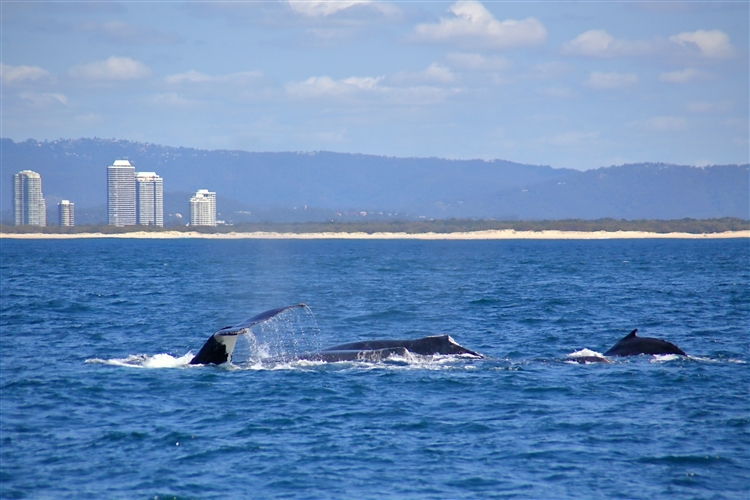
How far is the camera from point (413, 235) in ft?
604

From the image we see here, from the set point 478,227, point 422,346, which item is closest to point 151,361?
point 422,346

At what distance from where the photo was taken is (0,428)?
47.6 ft

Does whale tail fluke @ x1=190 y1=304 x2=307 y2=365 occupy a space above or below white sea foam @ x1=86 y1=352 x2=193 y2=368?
above

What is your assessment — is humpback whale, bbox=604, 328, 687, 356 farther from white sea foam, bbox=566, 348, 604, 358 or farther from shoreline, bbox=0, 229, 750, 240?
shoreline, bbox=0, 229, 750, 240

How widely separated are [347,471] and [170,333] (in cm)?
1581

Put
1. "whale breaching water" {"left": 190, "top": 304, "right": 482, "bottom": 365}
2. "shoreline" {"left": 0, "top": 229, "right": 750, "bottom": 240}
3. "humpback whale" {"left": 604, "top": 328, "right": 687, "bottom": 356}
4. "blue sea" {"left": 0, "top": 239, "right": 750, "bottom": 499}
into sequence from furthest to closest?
"shoreline" {"left": 0, "top": 229, "right": 750, "bottom": 240} → "humpback whale" {"left": 604, "top": 328, "right": 687, "bottom": 356} → "whale breaching water" {"left": 190, "top": 304, "right": 482, "bottom": 365} → "blue sea" {"left": 0, "top": 239, "right": 750, "bottom": 499}

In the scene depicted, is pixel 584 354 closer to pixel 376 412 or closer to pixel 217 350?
pixel 376 412

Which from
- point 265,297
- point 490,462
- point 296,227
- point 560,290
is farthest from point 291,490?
point 296,227

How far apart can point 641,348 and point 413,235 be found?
536ft

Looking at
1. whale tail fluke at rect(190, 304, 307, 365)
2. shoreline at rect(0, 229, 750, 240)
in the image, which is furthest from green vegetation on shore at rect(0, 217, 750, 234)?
whale tail fluke at rect(190, 304, 307, 365)

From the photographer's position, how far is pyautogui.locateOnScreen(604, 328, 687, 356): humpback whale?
20.7 m

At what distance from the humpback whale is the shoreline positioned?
5913 inches

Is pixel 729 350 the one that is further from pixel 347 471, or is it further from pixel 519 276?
pixel 519 276

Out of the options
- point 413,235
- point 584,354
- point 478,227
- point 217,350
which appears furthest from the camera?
point 478,227
